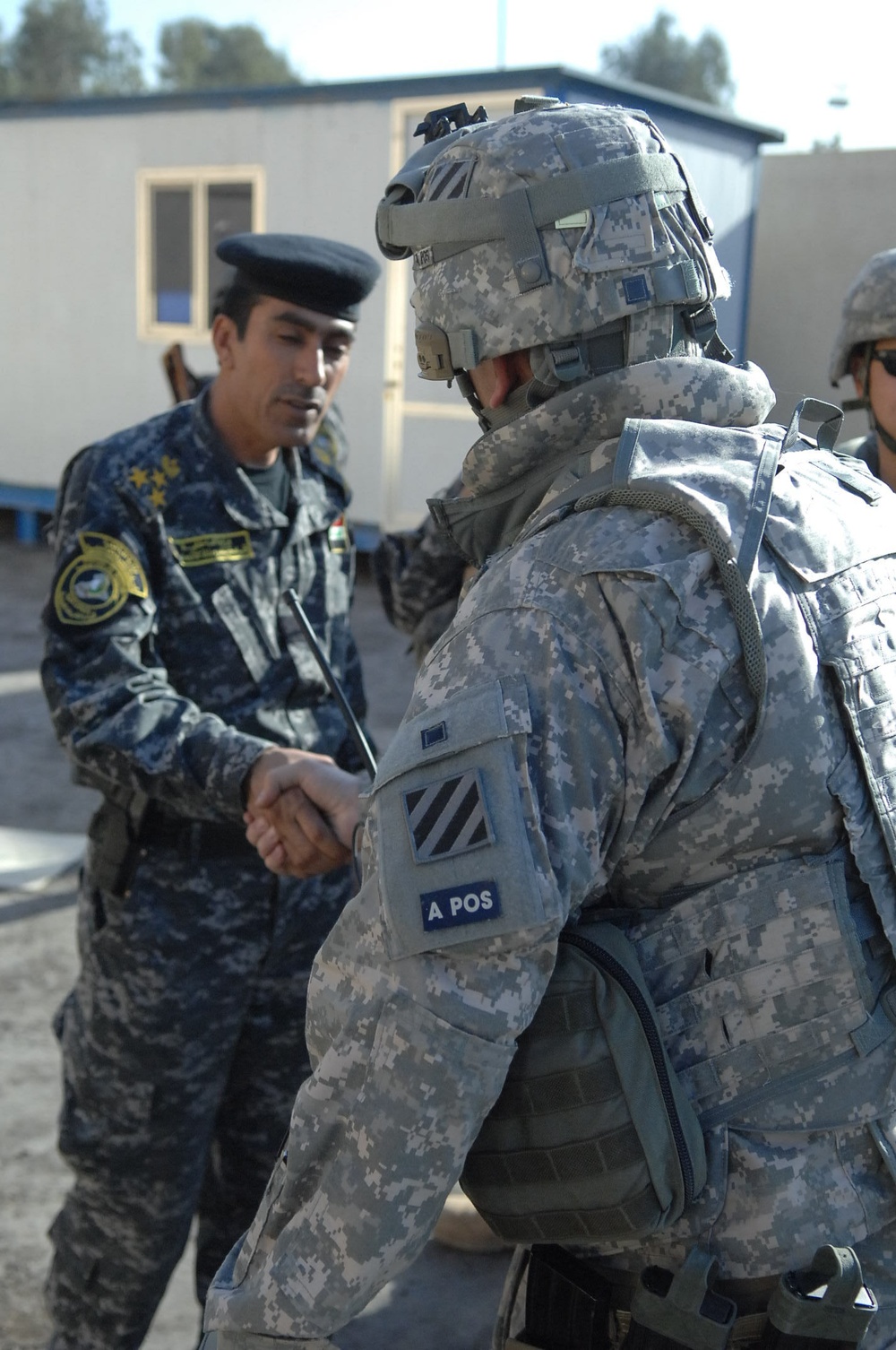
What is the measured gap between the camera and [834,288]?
32.5 feet

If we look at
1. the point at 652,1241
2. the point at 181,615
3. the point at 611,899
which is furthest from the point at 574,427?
the point at 181,615

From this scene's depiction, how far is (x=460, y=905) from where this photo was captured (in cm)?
119

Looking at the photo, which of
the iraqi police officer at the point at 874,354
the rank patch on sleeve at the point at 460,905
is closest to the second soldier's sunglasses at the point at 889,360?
the iraqi police officer at the point at 874,354

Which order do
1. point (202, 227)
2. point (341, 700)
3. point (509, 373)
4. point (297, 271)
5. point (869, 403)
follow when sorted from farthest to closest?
point (202, 227) → point (869, 403) → point (297, 271) → point (341, 700) → point (509, 373)

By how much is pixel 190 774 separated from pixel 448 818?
46.5 inches

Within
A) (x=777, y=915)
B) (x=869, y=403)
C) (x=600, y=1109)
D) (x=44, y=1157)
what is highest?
(x=869, y=403)

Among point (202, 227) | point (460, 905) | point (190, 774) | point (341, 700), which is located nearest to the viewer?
point (460, 905)

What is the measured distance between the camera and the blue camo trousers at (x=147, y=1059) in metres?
2.46

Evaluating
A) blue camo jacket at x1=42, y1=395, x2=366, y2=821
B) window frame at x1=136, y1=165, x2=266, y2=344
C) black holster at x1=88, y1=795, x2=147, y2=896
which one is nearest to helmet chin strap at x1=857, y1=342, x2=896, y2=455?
blue camo jacket at x1=42, y1=395, x2=366, y2=821

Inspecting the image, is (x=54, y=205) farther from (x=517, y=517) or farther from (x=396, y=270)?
(x=517, y=517)

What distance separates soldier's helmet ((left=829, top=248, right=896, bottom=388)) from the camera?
315cm

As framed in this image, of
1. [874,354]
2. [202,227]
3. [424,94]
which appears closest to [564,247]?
[874,354]

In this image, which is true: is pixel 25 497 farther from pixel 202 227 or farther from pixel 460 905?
pixel 460 905

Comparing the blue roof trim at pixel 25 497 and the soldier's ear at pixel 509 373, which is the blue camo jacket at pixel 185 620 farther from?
the blue roof trim at pixel 25 497
